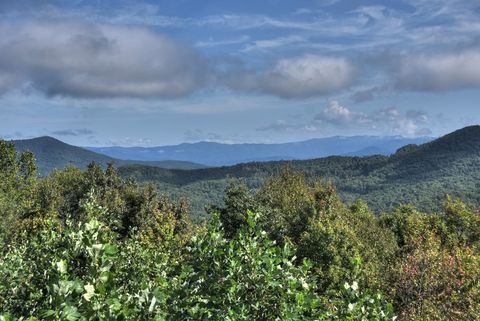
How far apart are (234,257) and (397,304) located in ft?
110

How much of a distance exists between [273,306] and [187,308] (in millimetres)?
1485

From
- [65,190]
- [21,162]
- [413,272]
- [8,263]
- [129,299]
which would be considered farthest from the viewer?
[65,190]

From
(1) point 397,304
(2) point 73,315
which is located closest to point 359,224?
(1) point 397,304

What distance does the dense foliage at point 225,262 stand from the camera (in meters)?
7.46

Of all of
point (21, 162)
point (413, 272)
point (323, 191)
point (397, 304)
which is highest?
point (21, 162)

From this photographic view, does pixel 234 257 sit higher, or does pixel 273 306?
pixel 234 257

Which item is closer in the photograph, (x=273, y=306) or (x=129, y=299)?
(x=129, y=299)

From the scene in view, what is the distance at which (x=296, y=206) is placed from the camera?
63.6 m

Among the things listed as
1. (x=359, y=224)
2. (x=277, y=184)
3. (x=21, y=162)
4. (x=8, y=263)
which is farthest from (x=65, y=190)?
(x=8, y=263)

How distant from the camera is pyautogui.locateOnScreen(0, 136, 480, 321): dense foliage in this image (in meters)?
7.46

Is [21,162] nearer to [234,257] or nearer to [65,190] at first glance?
[65,190]

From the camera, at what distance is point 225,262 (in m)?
8.48

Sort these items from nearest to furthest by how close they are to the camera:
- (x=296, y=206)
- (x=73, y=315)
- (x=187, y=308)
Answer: (x=73, y=315) < (x=187, y=308) < (x=296, y=206)

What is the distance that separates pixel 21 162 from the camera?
269ft
